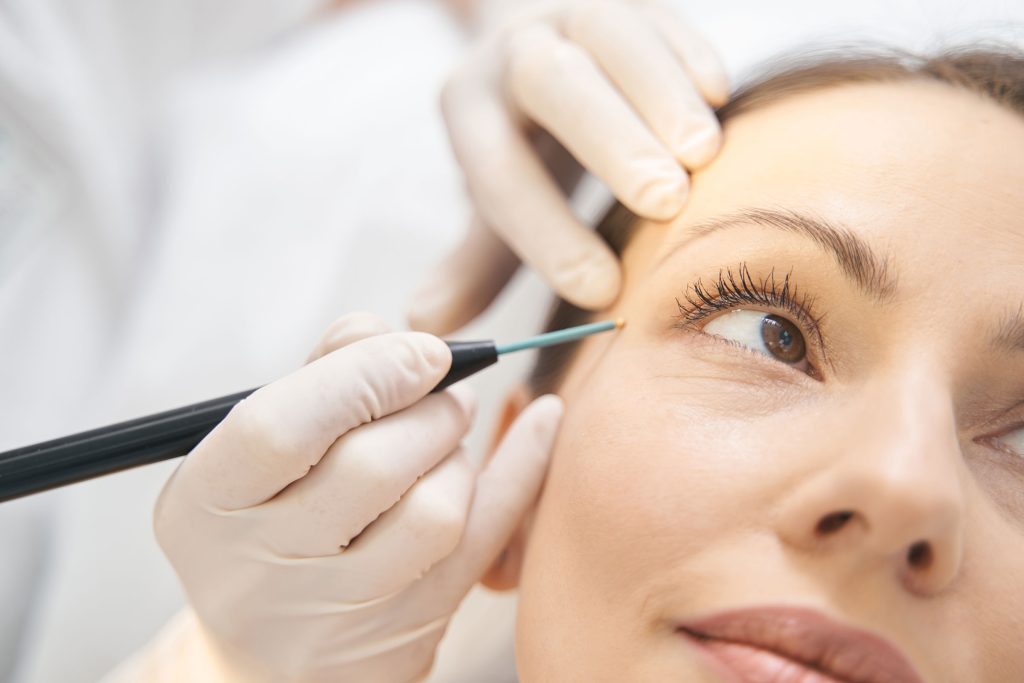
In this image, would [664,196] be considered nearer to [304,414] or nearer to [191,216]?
[304,414]

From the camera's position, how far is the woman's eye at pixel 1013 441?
1051 millimetres

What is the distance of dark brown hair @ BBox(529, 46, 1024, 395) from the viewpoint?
48.8 inches

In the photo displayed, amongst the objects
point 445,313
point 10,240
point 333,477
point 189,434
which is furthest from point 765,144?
point 10,240

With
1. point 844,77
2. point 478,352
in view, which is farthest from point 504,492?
point 844,77

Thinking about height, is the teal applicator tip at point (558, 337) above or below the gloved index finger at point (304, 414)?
below

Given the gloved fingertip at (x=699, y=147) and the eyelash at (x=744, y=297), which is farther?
the gloved fingertip at (x=699, y=147)

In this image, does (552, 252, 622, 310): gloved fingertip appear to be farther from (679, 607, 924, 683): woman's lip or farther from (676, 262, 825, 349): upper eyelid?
(679, 607, 924, 683): woman's lip

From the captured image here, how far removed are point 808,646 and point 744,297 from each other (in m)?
0.41

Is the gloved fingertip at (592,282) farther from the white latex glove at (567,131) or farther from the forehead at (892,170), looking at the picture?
the forehead at (892,170)

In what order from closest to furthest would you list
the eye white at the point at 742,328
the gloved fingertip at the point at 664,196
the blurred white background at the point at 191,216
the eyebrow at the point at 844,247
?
the eyebrow at the point at 844,247, the eye white at the point at 742,328, the gloved fingertip at the point at 664,196, the blurred white background at the point at 191,216

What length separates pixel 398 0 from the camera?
97.3 inches

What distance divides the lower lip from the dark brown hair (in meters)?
0.50

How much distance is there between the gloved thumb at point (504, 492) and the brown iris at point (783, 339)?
281 millimetres

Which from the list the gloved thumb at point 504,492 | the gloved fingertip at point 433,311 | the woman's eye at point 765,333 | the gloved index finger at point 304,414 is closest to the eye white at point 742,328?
the woman's eye at point 765,333
